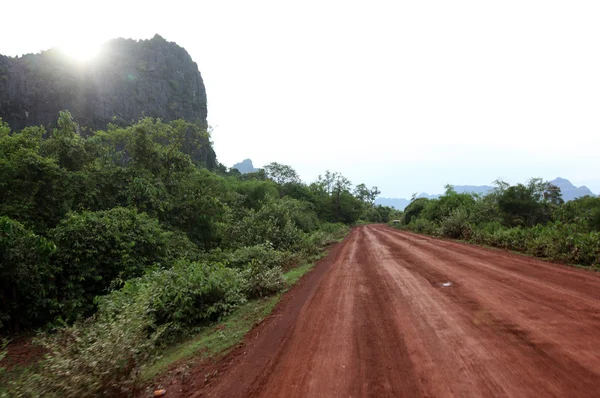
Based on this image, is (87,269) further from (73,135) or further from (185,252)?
(73,135)

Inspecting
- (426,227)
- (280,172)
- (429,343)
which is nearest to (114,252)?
(429,343)

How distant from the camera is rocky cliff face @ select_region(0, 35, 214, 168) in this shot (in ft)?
189

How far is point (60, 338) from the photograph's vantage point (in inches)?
183

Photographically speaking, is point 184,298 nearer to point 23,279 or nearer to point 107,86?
point 23,279

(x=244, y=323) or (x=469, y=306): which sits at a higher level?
(x=469, y=306)

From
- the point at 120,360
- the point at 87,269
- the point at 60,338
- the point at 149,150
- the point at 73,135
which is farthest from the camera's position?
the point at 149,150

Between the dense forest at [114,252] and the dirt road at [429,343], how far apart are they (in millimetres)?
1329

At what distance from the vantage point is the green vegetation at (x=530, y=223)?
33.4ft

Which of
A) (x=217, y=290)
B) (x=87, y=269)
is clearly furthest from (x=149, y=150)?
(x=217, y=290)

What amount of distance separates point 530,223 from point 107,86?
90.6m

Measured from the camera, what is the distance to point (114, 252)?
29.5 feet

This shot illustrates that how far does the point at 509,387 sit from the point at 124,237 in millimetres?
10263

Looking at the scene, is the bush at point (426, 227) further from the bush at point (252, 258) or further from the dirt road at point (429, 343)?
the dirt road at point (429, 343)

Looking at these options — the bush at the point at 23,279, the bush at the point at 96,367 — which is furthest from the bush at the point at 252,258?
the bush at the point at 96,367
